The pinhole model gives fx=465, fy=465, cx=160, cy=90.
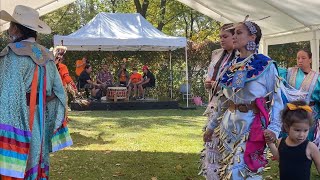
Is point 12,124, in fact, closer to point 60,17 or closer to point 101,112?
point 101,112

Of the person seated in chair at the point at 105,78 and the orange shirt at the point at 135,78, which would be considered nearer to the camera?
the person seated in chair at the point at 105,78

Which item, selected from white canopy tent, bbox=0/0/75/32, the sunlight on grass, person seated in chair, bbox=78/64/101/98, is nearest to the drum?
person seated in chair, bbox=78/64/101/98

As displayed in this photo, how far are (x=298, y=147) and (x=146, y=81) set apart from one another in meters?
13.1

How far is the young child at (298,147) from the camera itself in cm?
313

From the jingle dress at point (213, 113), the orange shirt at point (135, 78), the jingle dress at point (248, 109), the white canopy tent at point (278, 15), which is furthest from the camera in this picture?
the orange shirt at point (135, 78)

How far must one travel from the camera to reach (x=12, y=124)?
11.1ft

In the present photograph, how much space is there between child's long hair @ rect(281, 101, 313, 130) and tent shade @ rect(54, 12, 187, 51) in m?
10.4

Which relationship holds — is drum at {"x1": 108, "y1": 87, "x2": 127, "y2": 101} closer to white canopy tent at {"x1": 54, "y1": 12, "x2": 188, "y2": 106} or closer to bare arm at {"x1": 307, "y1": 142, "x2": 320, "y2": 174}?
white canopy tent at {"x1": 54, "y1": 12, "x2": 188, "y2": 106}

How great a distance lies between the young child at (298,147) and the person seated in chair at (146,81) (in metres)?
13.0

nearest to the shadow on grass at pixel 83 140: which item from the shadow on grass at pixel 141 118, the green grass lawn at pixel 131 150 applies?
the green grass lawn at pixel 131 150

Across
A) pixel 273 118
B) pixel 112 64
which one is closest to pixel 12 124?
pixel 273 118

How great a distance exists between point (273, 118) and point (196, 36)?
24634mm

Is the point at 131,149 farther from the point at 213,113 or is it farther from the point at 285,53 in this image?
the point at 285,53

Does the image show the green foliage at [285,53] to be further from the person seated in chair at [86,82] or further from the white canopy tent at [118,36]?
the person seated in chair at [86,82]
